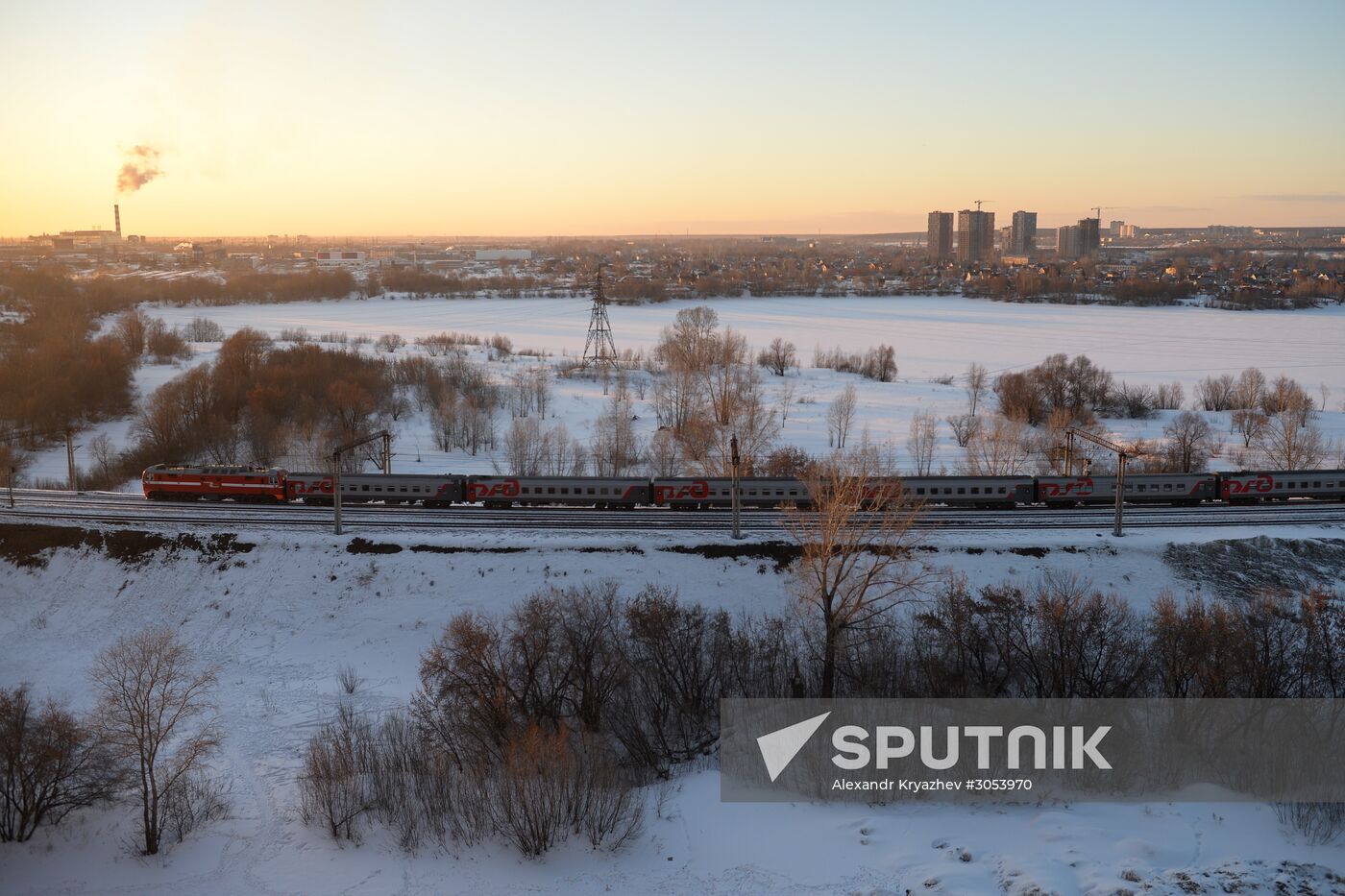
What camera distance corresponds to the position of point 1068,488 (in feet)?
116

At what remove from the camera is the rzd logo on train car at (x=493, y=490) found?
36.0 meters

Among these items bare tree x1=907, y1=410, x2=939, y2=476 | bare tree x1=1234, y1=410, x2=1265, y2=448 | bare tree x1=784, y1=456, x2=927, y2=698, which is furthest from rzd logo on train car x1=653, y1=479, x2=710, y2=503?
bare tree x1=1234, y1=410, x2=1265, y2=448

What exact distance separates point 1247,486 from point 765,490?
1783 centimetres

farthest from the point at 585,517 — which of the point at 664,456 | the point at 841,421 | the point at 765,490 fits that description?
the point at 841,421

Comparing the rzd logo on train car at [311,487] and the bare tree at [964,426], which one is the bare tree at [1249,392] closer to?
the bare tree at [964,426]

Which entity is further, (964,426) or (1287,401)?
(1287,401)

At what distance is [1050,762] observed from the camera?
2023cm

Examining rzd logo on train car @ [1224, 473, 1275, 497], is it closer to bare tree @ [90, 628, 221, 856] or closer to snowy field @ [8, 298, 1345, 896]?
snowy field @ [8, 298, 1345, 896]

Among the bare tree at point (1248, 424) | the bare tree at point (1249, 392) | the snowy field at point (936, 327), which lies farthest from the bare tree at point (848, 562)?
the snowy field at point (936, 327)

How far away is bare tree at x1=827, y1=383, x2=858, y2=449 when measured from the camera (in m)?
52.2

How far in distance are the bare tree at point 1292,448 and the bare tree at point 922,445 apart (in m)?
14.7

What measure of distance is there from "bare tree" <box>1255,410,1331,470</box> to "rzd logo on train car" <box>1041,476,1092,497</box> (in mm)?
13363

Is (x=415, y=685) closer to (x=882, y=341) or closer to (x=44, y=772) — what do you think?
(x=44, y=772)

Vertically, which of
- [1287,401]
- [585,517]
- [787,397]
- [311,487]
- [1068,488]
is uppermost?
[1287,401]
